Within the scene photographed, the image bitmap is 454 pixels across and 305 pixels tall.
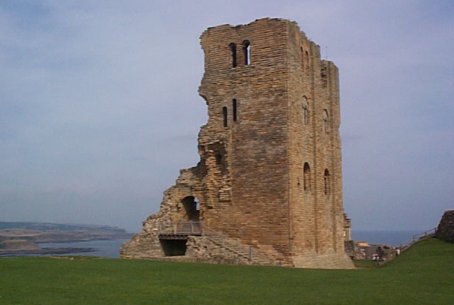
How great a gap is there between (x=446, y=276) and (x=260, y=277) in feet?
17.3

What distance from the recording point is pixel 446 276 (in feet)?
56.2

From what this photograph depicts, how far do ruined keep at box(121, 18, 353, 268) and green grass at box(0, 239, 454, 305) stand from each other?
18.8ft

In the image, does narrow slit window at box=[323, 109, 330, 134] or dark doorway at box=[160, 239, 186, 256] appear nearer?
dark doorway at box=[160, 239, 186, 256]

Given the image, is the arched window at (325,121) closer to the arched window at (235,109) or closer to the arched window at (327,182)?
the arched window at (327,182)

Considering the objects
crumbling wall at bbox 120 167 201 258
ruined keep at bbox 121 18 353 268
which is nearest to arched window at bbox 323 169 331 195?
ruined keep at bbox 121 18 353 268

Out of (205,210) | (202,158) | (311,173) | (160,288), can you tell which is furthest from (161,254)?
(160,288)

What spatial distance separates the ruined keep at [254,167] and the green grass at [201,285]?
5.72m

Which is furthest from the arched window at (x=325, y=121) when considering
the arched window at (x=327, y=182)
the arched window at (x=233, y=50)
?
the arched window at (x=233, y=50)

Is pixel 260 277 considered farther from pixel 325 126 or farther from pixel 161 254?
pixel 325 126

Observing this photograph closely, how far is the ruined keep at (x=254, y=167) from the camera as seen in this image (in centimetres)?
2534

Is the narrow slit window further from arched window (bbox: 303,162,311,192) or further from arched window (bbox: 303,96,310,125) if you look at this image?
arched window (bbox: 303,162,311,192)

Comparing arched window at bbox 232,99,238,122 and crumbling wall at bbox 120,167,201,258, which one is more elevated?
arched window at bbox 232,99,238,122

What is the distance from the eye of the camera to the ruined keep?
25.3m

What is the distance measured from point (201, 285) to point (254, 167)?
38.9 ft
